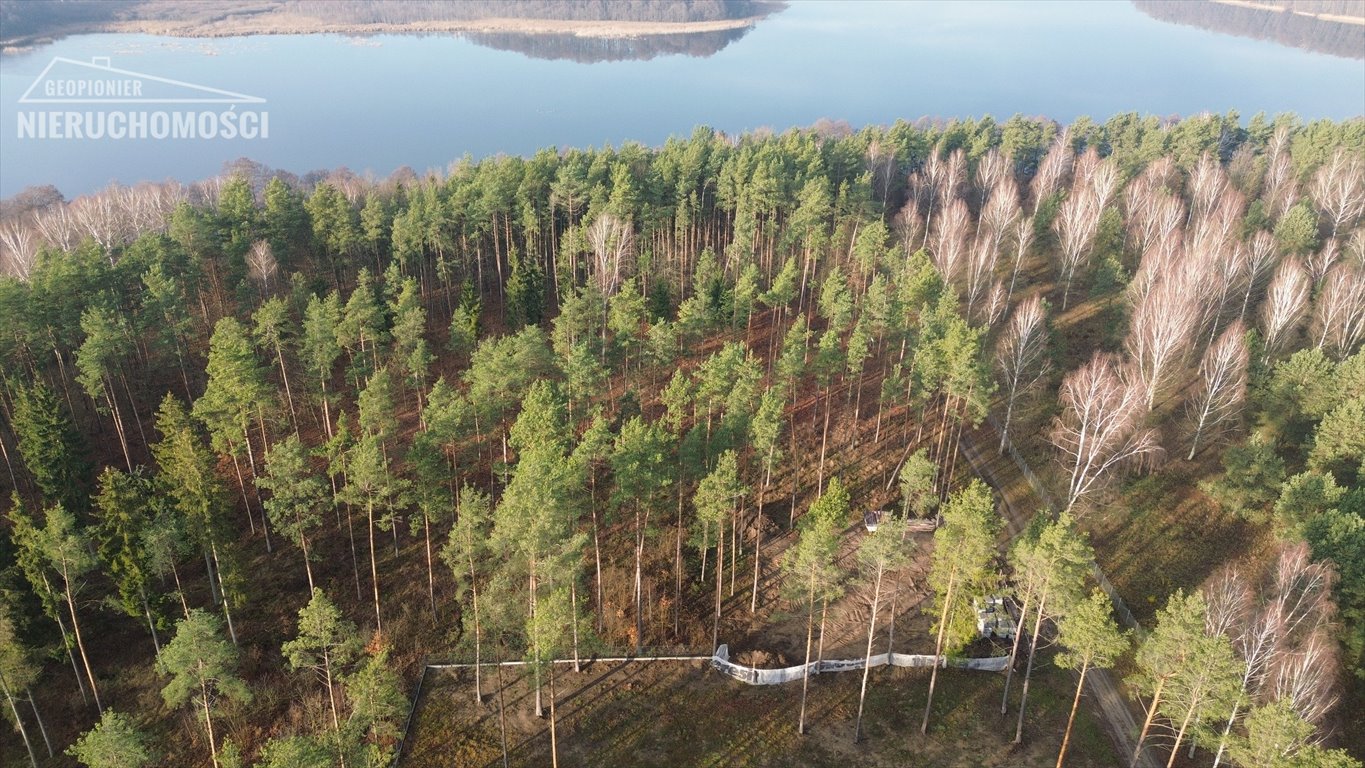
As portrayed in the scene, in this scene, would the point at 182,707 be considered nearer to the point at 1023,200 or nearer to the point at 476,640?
the point at 476,640

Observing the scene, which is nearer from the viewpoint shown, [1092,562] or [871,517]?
[1092,562]

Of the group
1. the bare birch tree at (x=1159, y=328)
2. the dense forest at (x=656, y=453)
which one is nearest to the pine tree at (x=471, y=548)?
the dense forest at (x=656, y=453)

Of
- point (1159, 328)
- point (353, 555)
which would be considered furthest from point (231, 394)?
point (1159, 328)

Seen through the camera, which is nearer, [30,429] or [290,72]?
[30,429]

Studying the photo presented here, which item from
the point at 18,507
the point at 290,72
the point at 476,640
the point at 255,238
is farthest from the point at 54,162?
the point at 476,640

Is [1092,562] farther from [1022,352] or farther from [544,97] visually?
[544,97]

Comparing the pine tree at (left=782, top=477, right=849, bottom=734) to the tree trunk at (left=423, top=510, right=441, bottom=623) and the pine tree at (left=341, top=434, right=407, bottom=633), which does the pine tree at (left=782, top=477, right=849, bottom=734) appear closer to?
the tree trunk at (left=423, top=510, right=441, bottom=623)
